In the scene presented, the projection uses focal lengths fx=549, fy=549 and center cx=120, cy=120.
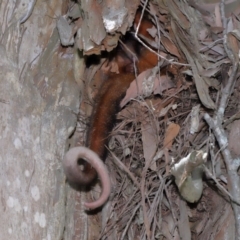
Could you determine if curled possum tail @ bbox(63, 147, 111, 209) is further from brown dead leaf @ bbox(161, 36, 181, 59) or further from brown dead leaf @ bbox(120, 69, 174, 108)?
brown dead leaf @ bbox(161, 36, 181, 59)

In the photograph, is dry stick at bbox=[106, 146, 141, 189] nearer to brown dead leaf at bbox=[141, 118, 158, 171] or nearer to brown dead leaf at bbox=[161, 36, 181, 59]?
brown dead leaf at bbox=[141, 118, 158, 171]

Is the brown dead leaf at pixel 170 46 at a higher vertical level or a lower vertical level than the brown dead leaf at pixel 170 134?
higher

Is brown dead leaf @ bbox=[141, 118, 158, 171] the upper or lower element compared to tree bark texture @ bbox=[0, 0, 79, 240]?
lower

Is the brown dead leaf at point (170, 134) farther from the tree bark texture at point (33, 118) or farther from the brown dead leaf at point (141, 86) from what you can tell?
the tree bark texture at point (33, 118)

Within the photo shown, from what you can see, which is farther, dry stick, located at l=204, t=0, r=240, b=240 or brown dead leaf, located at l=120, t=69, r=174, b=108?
brown dead leaf, located at l=120, t=69, r=174, b=108

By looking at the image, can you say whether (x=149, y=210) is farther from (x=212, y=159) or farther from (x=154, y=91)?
(x=154, y=91)

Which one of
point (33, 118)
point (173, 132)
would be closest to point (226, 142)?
point (173, 132)

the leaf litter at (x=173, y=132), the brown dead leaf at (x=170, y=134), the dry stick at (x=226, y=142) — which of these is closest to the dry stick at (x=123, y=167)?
the leaf litter at (x=173, y=132)

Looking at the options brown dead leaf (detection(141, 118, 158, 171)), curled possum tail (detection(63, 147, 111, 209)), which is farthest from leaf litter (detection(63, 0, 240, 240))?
curled possum tail (detection(63, 147, 111, 209))

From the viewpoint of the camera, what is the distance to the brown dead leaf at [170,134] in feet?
5.74

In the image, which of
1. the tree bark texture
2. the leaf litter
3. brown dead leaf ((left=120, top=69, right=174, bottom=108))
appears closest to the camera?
the tree bark texture

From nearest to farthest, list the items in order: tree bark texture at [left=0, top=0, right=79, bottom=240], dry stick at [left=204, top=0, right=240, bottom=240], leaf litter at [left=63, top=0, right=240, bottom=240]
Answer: tree bark texture at [left=0, top=0, right=79, bottom=240] → dry stick at [left=204, top=0, right=240, bottom=240] → leaf litter at [left=63, top=0, right=240, bottom=240]

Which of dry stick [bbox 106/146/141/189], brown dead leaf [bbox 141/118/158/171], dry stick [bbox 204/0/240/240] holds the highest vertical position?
dry stick [bbox 204/0/240/240]

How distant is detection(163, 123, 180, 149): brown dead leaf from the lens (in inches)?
68.9
